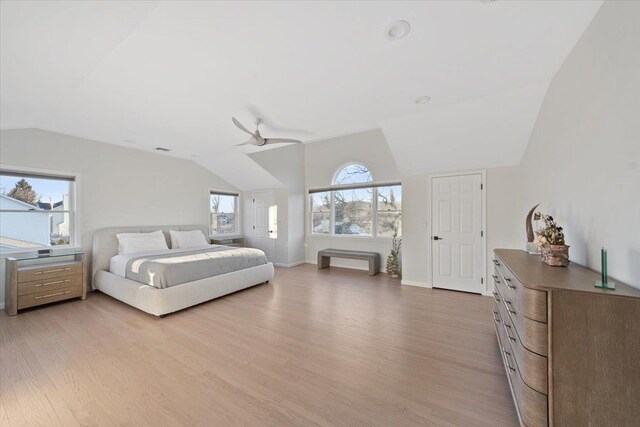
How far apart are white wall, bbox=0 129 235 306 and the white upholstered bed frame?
0.79 feet

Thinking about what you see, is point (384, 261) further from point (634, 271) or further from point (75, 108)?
point (75, 108)

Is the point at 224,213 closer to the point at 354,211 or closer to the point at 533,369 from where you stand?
the point at 354,211

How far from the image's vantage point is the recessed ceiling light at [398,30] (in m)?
1.82

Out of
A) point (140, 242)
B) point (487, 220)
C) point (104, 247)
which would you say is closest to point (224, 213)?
point (140, 242)

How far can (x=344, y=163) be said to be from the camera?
6391 millimetres

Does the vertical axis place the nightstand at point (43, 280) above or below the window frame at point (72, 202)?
below

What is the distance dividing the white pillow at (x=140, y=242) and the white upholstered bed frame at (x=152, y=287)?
167 mm

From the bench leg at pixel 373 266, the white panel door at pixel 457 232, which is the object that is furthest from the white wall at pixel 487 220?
the bench leg at pixel 373 266

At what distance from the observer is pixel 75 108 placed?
3.21 meters

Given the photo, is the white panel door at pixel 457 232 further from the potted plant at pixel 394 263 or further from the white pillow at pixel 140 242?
the white pillow at pixel 140 242

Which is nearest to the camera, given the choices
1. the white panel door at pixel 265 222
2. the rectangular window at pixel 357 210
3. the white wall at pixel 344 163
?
the white wall at pixel 344 163

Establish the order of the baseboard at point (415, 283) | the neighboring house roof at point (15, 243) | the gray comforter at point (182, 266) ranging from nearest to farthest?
the gray comforter at point (182, 266) < the neighboring house roof at point (15, 243) < the baseboard at point (415, 283)

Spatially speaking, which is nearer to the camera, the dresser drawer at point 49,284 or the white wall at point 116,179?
the dresser drawer at point 49,284

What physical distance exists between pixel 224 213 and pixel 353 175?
363 cm
